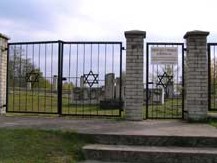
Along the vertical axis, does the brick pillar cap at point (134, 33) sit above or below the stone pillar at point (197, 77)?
above

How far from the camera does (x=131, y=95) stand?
11867 millimetres

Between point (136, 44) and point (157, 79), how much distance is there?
43.5 inches

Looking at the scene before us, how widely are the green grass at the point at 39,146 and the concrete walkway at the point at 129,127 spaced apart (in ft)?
1.90

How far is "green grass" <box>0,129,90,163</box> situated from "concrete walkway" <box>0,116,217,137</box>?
579 mm

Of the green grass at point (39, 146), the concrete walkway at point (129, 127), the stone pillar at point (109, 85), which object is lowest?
the green grass at point (39, 146)

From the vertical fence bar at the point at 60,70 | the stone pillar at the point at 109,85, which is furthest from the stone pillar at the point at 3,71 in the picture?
the stone pillar at the point at 109,85

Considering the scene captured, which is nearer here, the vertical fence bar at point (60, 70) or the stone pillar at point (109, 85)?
the vertical fence bar at point (60, 70)

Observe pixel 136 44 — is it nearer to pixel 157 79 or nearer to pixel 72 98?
pixel 157 79

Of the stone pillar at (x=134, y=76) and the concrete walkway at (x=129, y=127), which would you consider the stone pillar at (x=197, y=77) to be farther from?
the stone pillar at (x=134, y=76)

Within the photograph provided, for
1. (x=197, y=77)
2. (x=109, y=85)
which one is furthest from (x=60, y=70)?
(x=197, y=77)

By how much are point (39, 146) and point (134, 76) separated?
4.38m

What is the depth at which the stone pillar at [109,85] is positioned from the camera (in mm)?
14206

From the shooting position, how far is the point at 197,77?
11.7 m

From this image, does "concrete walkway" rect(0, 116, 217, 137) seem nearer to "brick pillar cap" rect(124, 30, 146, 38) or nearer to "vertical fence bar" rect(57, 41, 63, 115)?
"vertical fence bar" rect(57, 41, 63, 115)
